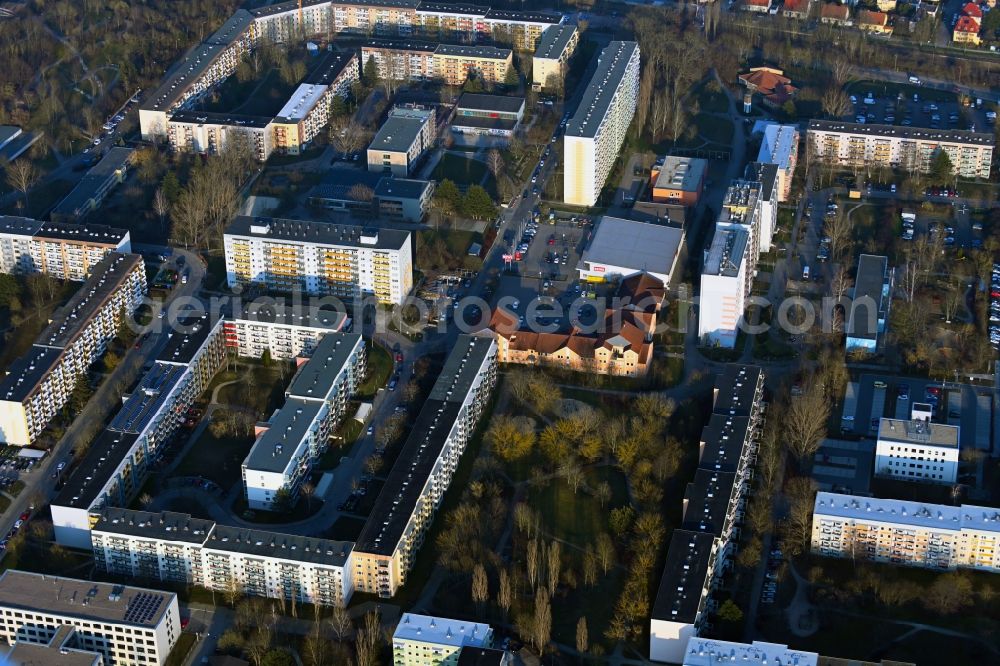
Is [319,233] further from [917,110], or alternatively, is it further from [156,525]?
[917,110]

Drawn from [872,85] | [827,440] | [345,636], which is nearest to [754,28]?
[872,85]

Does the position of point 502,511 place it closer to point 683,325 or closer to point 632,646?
point 632,646

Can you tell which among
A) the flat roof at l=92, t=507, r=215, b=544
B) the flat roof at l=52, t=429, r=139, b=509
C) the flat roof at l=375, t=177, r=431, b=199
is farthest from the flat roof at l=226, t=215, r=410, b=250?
the flat roof at l=92, t=507, r=215, b=544

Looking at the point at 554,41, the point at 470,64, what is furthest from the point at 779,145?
the point at 470,64

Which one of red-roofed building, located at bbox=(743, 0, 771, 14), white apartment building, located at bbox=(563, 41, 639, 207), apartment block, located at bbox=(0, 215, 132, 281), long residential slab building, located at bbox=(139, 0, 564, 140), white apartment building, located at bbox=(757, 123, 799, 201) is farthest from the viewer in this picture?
red-roofed building, located at bbox=(743, 0, 771, 14)

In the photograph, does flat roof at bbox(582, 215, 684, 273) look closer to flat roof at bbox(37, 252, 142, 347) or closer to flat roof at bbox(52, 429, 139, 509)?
flat roof at bbox(37, 252, 142, 347)
